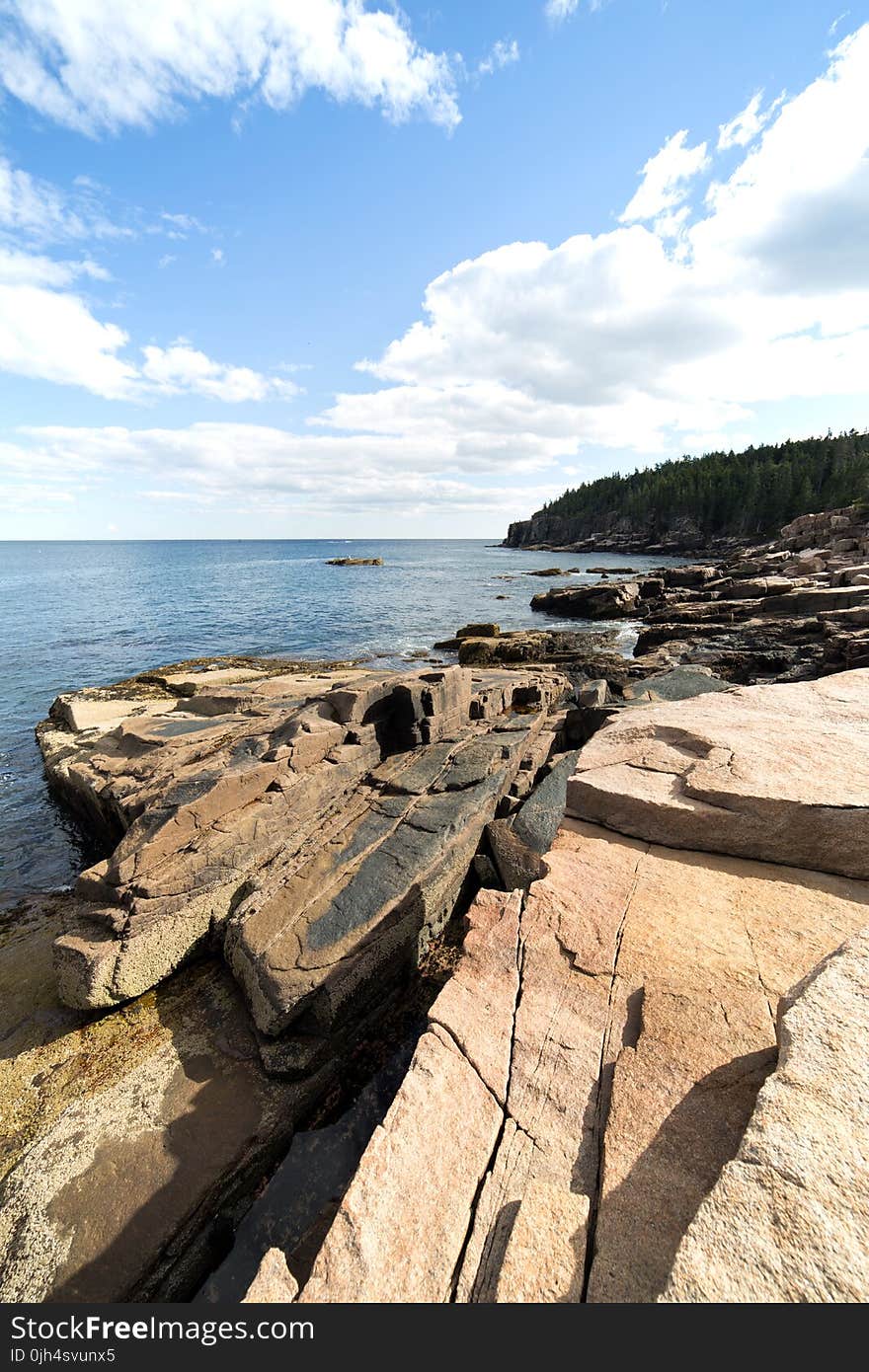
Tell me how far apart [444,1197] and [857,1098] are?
2186 mm

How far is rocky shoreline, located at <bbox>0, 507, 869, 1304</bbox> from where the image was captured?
2480 mm

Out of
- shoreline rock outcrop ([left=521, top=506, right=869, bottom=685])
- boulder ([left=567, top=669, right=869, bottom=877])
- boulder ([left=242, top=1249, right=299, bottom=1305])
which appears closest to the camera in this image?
Result: boulder ([left=242, top=1249, right=299, bottom=1305])

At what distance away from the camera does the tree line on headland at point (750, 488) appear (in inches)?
2970

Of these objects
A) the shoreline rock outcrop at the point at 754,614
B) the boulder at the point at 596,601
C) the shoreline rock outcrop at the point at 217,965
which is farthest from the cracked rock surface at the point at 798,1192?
the boulder at the point at 596,601

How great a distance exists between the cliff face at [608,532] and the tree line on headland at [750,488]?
0.53 meters

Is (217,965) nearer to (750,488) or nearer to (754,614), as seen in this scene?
(754,614)

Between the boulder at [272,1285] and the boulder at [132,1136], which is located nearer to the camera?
the boulder at [272,1285]

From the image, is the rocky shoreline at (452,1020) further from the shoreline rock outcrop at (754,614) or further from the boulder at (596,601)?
the boulder at (596,601)

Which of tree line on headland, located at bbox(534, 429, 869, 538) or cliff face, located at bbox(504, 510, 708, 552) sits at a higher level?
tree line on headland, located at bbox(534, 429, 869, 538)

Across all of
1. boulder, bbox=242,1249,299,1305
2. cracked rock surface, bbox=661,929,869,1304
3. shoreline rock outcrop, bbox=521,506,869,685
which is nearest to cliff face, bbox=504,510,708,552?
shoreline rock outcrop, bbox=521,506,869,685

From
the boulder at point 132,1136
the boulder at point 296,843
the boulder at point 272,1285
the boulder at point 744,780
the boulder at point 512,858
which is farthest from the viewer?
the boulder at point 512,858

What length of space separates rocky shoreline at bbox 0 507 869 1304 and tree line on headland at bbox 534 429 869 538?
82713mm

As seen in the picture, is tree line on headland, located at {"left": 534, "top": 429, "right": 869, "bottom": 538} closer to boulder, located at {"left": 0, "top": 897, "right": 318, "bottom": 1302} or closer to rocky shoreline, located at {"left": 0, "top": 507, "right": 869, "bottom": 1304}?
rocky shoreline, located at {"left": 0, "top": 507, "right": 869, "bottom": 1304}

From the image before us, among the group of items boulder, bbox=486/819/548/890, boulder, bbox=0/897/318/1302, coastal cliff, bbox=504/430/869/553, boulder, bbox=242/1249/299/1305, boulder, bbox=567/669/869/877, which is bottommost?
boulder, bbox=0/897/318/1302
